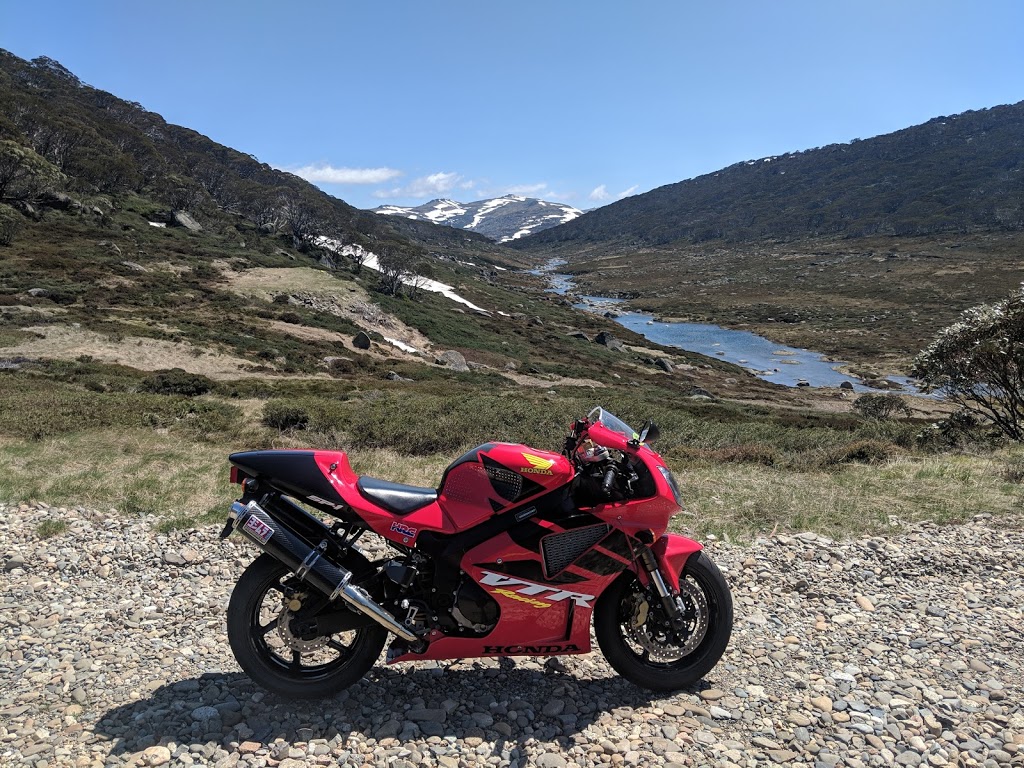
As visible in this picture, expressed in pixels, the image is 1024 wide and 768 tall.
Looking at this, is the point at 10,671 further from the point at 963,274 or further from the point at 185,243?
the point at 963,274

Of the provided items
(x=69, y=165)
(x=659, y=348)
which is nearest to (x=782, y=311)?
(x=659, y=348)

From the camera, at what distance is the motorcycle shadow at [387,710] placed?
3389 mm

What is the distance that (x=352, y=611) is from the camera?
145 inches

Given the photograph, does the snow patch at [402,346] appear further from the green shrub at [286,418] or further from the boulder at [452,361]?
the green shrub at [286,418]

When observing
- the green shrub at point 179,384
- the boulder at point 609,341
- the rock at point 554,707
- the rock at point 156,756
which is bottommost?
the green shrub at point 179,384

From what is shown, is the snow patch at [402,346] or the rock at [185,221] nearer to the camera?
the snow patch at [402,346]

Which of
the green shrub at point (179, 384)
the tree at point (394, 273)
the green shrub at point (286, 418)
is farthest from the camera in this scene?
the tree at point (394, 273)

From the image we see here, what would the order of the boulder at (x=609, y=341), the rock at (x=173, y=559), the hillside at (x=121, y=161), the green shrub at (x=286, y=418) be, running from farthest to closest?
the boulder at (x=609, y=341) < the hillside at (x=121, y=161) < the green shrub at (x=286, y=418) < the rock at (x=173, y=559)

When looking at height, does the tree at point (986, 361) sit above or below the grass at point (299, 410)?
above

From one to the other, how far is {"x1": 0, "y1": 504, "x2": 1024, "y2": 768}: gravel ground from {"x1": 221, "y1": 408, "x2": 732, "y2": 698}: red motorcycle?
0.35 metres

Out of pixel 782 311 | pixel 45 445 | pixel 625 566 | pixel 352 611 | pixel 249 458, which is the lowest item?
pixel 45 445

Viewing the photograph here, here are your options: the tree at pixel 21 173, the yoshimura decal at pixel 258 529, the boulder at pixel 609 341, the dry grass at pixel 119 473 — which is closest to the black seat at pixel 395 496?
the yoshimura decal at pixel 258 529

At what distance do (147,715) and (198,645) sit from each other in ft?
2.69

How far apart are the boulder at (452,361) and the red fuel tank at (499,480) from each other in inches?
1604
